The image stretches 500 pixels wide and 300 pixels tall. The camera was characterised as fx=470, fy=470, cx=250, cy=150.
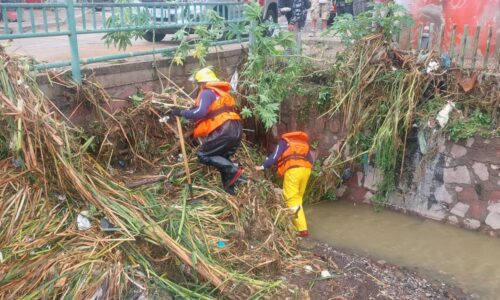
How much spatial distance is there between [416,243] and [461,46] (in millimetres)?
2567

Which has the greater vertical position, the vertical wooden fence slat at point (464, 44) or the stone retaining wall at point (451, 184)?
the vertical wooden fence slat at point (464, 44)

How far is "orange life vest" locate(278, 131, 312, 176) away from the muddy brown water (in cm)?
80

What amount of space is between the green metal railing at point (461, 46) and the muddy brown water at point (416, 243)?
6.64 feet

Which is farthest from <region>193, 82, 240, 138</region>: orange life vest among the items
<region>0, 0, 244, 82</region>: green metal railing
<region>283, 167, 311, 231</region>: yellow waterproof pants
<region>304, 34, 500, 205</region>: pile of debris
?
<region>304, 34, 500, 205</region>: pile of debris

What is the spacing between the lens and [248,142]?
22.4ft

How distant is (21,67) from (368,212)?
14.1 ft

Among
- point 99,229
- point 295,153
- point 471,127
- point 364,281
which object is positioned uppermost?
point 471,127

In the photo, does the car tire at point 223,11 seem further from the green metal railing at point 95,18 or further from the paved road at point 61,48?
the paved road at point 61,48

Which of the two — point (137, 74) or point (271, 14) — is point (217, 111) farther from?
point (271, 14)

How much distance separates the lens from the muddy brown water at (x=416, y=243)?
4.68m

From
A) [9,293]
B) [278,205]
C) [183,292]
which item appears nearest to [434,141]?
[278,205]

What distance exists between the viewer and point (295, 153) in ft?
18.1

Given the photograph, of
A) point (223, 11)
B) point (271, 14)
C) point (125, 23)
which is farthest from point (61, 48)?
point (271, 14)

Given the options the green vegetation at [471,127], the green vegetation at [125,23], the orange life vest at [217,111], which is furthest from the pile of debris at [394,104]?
→ the green vegetation at [125,23]
